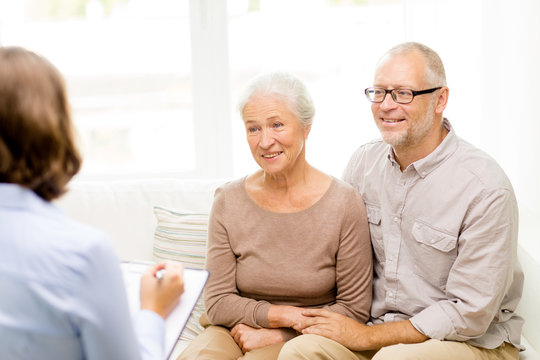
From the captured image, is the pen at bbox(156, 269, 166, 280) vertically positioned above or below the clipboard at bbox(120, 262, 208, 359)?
above

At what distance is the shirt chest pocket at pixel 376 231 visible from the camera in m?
1.99

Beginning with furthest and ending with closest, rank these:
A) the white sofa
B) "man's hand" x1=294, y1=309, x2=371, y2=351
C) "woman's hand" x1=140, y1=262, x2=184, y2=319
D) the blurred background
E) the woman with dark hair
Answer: the blurred background
the white sofa
"man's hand" x1=294, y1=309, x2=371, y2=351
"woman's hand" x1=140, y1=262, x2=184, y2=319
the woman with dark hair

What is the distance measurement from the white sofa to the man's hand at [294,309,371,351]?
0.70m

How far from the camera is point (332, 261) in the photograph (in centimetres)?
196

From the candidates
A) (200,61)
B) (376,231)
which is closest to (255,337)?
(376,231)

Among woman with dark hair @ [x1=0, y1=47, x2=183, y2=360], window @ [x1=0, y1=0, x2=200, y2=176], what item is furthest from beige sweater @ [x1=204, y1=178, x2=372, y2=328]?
window @ [x1=0, y1=0, x2=200, y2=176]

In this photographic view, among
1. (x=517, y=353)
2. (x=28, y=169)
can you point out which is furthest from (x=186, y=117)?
(x=28, y=169)

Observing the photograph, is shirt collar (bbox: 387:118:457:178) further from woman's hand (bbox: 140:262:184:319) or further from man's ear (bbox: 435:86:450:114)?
woman's hand (bbox: 140:262:184:319)

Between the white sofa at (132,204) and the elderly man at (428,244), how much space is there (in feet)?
2.39

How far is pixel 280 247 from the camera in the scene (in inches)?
77.6

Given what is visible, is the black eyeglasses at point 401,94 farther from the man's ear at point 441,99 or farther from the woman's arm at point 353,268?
the woman's arm at point 353,268

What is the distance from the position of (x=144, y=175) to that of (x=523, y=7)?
1875mm

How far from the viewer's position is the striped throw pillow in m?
2.24

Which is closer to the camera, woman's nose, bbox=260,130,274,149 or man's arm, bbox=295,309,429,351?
man's arm, bbox=295,309,429,351
